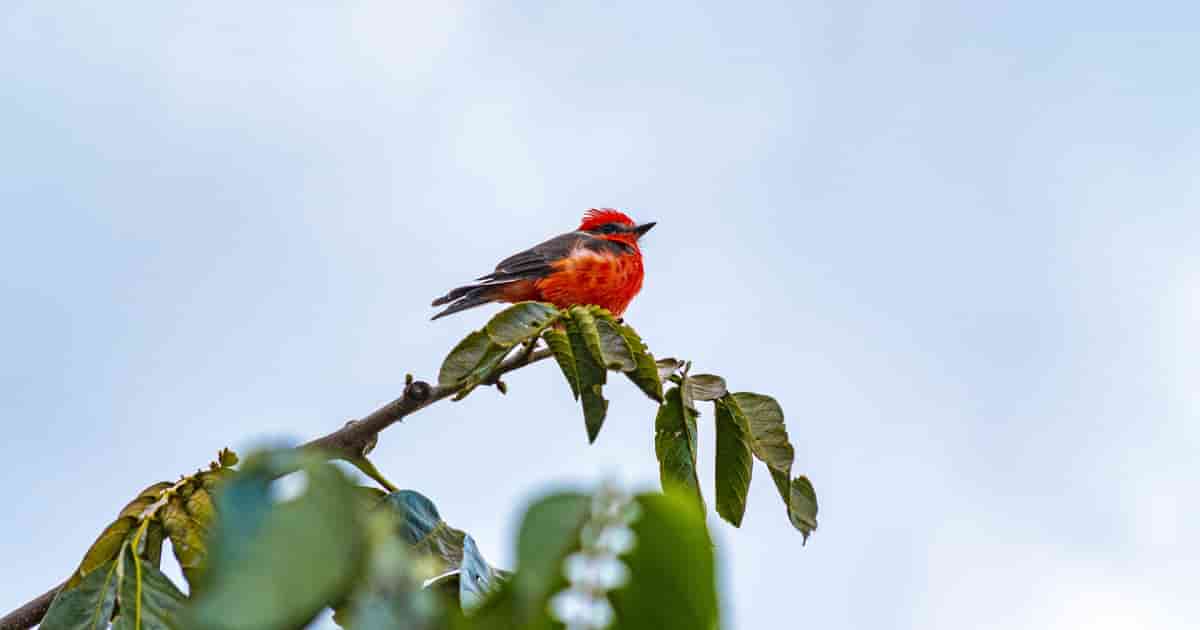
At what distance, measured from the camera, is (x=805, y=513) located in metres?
3.11

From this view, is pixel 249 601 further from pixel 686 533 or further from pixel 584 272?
pixel 584 272

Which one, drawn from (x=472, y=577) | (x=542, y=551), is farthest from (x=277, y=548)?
(x=472, y=577)

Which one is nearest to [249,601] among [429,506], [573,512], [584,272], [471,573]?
[573,512]

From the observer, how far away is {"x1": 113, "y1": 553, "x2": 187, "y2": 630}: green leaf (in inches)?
85.5

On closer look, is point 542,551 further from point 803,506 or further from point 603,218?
point 603,218

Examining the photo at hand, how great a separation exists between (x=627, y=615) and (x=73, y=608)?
1.88m

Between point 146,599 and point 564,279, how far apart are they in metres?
4.43

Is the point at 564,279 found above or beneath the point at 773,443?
above

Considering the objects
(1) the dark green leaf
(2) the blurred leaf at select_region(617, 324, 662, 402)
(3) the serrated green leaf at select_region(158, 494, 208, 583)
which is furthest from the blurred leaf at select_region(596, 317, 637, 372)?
(3) the serrated green leaf at select_region(158, 494, 208, 583)

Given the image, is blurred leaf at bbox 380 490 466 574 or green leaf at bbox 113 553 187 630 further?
blurred leaf at bbox 380 490 466 574

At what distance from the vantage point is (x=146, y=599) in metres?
2.21

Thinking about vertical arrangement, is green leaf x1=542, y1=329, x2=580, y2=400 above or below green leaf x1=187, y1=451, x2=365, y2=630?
above

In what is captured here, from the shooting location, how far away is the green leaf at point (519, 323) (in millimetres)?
2779

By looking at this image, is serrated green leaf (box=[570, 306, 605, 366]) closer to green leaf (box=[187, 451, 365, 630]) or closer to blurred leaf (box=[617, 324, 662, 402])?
blurred leaf (box=[617, 324, 662, 402])
